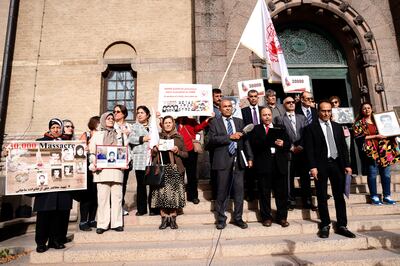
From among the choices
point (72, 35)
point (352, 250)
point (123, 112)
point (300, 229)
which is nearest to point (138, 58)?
point (72, 35)

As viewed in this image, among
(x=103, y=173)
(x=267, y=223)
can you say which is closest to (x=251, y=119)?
(x=267, y=223)

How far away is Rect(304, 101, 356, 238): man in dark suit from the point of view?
4.56 m

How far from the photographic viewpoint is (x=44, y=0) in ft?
33.3

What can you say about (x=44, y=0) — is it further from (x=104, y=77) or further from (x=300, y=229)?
(x=300, y=229)

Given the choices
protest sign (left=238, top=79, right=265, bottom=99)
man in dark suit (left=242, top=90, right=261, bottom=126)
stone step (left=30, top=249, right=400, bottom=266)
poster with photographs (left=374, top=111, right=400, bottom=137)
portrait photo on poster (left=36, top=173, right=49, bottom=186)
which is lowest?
stone step (left=30, top=249, right=400, bottom=266)

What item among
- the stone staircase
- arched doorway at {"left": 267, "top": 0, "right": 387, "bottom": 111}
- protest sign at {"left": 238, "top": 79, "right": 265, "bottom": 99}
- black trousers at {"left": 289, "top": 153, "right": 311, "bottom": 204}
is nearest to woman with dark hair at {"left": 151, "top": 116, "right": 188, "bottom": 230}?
the stone staircase

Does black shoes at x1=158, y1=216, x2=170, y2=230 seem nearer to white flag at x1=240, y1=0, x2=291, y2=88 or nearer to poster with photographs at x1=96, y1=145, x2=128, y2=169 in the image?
poster with photographs at x1=96, y1=145, x2=128, y2=169

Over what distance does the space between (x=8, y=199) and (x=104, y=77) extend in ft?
16.6

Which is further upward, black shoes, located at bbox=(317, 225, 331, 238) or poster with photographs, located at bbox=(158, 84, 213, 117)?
poster with photographs, located at bbox=(158, 84, 213, 117)

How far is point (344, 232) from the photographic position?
4473mm

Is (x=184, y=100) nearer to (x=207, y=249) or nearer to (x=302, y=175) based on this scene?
(x=302, y=175)

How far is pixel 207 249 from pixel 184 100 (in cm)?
312

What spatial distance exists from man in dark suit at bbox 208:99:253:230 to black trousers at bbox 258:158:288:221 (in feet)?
1.24

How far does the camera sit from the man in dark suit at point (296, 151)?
17.7 feet
